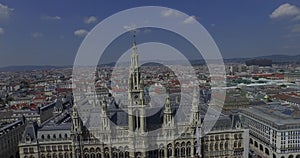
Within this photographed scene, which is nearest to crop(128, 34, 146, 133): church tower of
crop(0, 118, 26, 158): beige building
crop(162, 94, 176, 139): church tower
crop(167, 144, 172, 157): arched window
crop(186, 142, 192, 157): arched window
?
crop(162, 94, 176, 139): church tower

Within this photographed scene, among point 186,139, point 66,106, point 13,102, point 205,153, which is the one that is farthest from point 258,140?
point 13,102

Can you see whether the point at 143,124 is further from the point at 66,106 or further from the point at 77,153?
the point at 66,106

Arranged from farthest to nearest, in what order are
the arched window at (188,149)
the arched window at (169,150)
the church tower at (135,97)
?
the arched window at (188,149) → the arched window at (169,150) → the church tower at (135,97)

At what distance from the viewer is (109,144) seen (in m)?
45.5

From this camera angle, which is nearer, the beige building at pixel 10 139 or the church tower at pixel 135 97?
the church tower at pixel 135 97

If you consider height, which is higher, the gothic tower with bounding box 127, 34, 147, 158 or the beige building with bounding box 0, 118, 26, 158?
the gothic tower with bounding box 127, 34, 147, 158

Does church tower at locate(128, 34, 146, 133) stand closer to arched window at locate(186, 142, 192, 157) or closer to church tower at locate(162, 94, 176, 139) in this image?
church tower at locate(162, 94, 176, 139)

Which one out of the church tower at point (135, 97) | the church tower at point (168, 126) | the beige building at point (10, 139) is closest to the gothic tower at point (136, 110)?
the church tower at point (135, 97)

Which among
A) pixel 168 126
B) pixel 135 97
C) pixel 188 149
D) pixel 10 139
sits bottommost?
pixel 188 149

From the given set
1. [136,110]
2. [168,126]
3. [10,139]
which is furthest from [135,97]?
[10,139]

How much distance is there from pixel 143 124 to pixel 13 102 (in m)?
86.2

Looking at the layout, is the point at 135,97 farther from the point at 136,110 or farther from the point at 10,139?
the point at 10,139

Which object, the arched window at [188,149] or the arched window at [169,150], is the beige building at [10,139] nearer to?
the arched window at [169,150]

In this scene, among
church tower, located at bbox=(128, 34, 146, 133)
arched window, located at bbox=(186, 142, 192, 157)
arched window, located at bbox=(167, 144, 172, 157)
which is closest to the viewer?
church tower, located at bbox=(128, 34, 146, 133)
